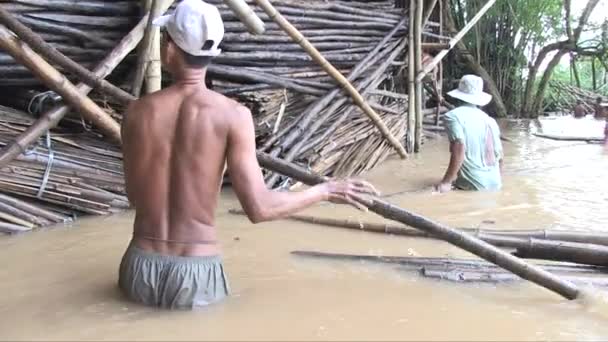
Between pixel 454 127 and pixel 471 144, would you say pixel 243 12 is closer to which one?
pixel 454 127

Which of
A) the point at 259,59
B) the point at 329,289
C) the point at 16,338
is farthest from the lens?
the point at 259,59

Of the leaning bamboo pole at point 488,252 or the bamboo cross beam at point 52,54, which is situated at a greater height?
the bamboo cross beam at point 52,54

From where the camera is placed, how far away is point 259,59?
5.25m

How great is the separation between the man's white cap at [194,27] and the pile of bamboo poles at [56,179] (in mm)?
2063

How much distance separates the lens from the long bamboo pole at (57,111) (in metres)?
3.84

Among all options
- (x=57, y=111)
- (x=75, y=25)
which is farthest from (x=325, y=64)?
(x=57, y=111)

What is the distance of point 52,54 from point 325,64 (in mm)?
2125

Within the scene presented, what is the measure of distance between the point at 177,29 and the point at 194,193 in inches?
23.6

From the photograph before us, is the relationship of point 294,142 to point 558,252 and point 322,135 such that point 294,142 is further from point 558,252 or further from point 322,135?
point 558,252

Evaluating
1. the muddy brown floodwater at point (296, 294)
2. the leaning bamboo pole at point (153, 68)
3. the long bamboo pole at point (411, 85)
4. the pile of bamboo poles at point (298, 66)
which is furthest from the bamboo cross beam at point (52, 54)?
the long bamboo pole at point (411, 85)

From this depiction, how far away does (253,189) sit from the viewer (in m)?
2.43

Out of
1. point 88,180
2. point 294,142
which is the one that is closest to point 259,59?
point 294,142

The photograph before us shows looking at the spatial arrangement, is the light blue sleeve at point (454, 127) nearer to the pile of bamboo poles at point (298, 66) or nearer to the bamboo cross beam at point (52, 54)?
the pile of bamboo poles at point (298, 66)

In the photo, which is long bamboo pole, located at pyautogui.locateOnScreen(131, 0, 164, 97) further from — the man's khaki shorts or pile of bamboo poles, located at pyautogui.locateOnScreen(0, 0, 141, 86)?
the man's khaki shorts
